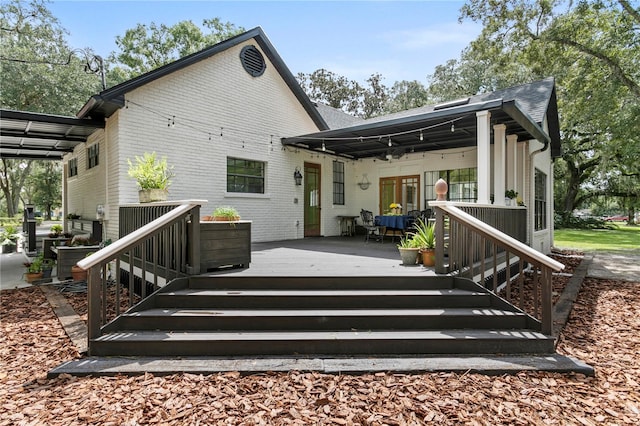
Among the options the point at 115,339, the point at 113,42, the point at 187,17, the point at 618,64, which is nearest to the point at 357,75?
the point at 187,17

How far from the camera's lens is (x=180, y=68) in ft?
23.1

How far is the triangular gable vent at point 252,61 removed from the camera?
27.3 ft

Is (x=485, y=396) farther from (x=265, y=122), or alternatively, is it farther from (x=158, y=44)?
(x=158, y=44)

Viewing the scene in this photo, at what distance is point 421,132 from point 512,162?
8.96 ft

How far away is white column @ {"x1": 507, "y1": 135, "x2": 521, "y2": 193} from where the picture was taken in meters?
8.01

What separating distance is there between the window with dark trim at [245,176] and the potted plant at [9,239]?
7.59 metres

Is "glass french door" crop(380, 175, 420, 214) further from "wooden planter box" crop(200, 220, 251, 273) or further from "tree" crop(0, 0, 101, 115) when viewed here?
"tree" crop(0, 0, 101, 115)

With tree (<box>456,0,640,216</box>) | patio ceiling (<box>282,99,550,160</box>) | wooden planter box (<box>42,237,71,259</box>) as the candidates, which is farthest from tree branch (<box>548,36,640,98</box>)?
wooden planter box (<box>42,237,71,259</box>)

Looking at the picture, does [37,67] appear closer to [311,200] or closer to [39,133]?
[39,133]

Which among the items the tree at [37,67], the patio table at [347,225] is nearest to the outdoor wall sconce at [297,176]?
the patio table at [347,225]

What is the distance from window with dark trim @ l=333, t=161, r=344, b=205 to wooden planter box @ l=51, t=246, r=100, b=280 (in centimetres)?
668

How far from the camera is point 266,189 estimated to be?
8703 millimetres

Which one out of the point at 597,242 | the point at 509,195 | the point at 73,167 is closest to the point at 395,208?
the point at 509,195

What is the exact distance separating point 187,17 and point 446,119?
1888 cm
